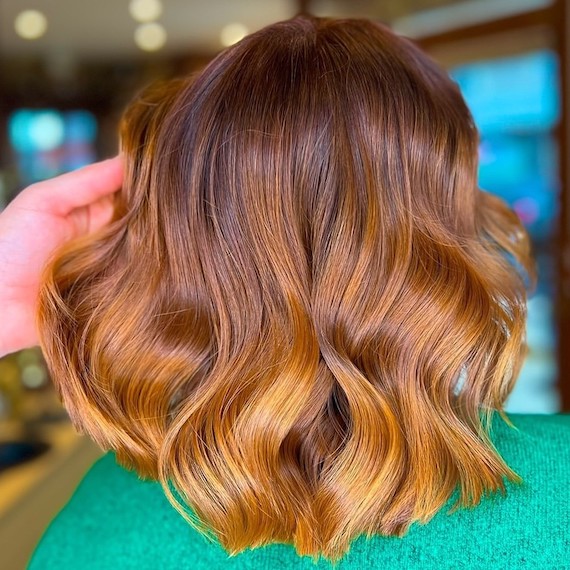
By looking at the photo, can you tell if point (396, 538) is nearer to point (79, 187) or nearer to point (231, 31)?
point (79, 187)

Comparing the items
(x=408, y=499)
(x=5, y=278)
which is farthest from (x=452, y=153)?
(x=5, y=278)

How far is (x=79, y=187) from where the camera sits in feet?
2.43

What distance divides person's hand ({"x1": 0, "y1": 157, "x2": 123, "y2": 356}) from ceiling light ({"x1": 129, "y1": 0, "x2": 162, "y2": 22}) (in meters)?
2.29

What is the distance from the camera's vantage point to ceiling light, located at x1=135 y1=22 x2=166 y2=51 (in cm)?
288

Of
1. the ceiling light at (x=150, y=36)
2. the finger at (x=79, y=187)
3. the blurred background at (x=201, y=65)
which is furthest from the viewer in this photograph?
the ceiling light at (x=150, y=36)

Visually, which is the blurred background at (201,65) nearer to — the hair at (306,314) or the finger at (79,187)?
the finger at (79,187)

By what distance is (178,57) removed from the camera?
295cm

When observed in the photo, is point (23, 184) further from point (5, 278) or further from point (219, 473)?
point (219, 473)

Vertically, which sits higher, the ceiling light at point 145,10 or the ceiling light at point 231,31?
the ceiling light at point 145,10

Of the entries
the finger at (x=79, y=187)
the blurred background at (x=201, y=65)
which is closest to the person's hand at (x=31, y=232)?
the finger at (x=79, y=187)

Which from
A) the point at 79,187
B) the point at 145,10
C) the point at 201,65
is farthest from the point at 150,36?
the point at 79,187

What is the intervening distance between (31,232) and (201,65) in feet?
3.93

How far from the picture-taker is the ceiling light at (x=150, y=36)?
9.45 feet

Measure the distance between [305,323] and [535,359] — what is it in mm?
2274
